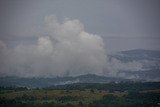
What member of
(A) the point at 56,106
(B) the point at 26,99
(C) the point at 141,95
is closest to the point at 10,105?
(A) the point at 56,106

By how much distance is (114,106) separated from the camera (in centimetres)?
8912

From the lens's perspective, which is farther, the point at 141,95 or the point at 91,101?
the point at 141,95

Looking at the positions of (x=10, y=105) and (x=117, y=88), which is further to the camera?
(x=117, y=88)

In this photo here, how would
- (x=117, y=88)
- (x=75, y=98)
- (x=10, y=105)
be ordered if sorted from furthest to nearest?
1. (x=117, y=88)
2. (x=75, y=98)
3. (x=10, y=105)

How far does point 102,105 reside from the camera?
91.6 meters

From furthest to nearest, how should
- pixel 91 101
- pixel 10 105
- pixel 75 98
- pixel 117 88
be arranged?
pixel 117 88
pixel 75 98
pixel 91 101
pixel 10 105

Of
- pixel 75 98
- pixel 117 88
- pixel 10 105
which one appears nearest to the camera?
pixel 10 105

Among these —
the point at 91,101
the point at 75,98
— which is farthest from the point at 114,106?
the point at 75,98

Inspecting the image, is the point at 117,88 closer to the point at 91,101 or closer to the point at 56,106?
the point at 91,101

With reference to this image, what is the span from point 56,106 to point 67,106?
290 centimetres

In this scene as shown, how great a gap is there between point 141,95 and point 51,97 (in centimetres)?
2895

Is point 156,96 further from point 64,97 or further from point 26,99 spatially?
point 26,99

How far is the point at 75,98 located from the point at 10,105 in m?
24.2

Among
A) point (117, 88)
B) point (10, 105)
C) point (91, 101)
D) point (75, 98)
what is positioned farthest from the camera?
point (117, 88)
